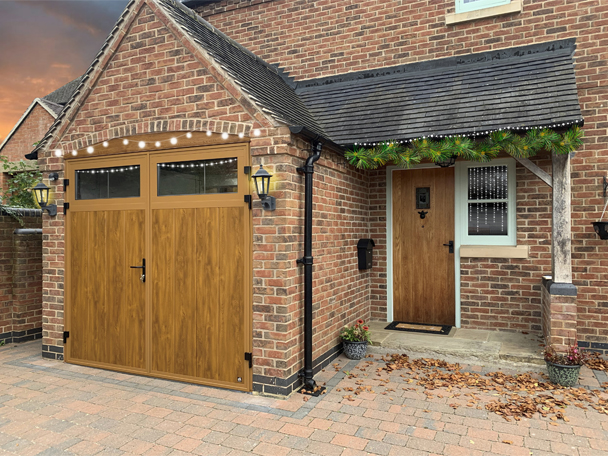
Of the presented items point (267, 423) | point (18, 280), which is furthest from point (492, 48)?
point (18, 280)

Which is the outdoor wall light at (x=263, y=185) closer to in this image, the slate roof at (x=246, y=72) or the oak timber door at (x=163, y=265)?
the oak timber door at (x=163, y=265)

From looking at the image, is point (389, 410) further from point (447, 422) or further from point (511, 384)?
point (511, 384)

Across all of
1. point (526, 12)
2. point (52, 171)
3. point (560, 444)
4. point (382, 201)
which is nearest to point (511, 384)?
point (560, 444)

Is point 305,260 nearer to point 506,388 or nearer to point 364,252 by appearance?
point 364,252

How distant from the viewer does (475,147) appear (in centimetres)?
526

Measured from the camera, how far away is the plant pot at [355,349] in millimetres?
5461

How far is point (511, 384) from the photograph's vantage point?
179 inches

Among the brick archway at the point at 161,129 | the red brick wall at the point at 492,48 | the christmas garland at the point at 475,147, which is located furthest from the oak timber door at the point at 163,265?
the red brick wall at the point at 492,48

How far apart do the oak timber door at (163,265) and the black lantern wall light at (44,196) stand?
24 centimetres

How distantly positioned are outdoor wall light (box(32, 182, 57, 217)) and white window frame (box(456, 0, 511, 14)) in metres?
6.62

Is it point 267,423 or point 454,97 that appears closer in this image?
point 267,423

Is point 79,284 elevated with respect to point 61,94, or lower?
lower

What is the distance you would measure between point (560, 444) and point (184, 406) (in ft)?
10.8

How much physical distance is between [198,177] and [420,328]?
400 centimetres
